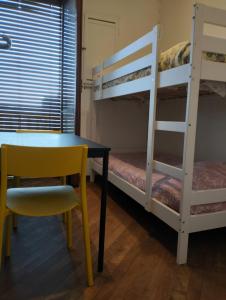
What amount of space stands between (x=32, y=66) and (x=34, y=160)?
2225 millimetres

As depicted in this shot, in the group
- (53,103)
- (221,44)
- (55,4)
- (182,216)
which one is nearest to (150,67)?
(221,44)

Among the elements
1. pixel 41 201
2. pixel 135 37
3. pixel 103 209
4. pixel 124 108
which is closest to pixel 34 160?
pixel 41 201

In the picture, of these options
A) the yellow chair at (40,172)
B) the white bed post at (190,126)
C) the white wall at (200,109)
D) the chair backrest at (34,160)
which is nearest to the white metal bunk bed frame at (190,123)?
the white bed post at (190,126)

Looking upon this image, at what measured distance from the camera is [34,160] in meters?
0.94

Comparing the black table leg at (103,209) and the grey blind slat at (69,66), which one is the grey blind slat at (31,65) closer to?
the grey blind slat at (69,66)

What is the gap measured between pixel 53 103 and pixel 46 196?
194 centimetres

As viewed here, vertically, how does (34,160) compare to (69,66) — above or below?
below

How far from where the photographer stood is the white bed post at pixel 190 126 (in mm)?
1218

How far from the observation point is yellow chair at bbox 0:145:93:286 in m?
0.93

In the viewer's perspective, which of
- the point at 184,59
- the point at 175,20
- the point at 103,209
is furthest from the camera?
the point at 175,20

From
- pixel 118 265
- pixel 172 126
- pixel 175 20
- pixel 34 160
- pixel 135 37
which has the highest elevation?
pixel 175 20

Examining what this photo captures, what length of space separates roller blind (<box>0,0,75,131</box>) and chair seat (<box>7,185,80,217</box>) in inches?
62.8

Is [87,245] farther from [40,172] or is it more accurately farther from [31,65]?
[31,65]

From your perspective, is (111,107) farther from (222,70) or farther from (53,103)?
(222,70)
